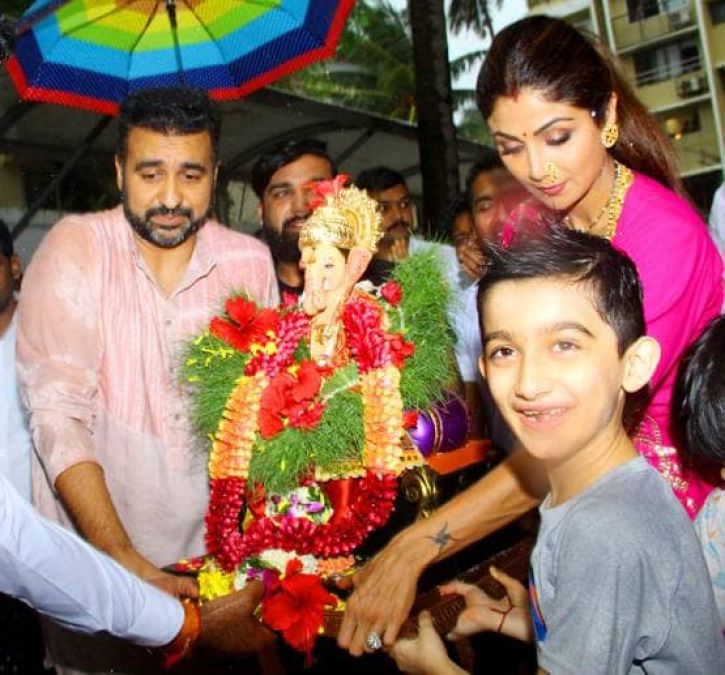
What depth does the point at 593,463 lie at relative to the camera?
63.2 inches

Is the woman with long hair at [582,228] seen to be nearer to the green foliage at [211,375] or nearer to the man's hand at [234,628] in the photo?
the man's hand at [234,628]

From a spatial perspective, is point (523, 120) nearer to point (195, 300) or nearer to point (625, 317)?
point (625, 317)

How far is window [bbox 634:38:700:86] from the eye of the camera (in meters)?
27.4

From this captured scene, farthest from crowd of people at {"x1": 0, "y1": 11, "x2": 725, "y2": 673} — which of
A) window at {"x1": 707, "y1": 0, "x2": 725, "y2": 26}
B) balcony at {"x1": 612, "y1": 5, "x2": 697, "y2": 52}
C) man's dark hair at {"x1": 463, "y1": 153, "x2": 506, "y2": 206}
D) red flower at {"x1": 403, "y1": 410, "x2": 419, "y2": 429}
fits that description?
balcony at {"x1": 612, "y1": 5, "x2": 697, "y2": 52}

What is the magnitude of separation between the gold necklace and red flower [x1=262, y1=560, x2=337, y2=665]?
1040 mm

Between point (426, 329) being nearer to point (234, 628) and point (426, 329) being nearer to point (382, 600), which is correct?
point (382, 600)

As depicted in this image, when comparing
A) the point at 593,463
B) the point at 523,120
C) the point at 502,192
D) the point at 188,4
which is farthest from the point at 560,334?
the point at 188,4

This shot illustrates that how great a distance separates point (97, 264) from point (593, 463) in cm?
169

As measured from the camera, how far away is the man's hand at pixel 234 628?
6.55ft

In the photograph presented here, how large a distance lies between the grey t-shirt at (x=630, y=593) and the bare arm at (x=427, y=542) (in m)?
0.47

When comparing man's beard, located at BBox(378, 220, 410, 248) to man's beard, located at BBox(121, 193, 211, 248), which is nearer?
man's beard, located at BBox(121, 193, 211, 248)

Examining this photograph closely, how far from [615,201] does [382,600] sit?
1.06m

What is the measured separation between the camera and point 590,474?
1.61m

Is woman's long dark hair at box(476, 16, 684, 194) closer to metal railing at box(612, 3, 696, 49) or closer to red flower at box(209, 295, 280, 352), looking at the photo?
red flower at box(209, 295, 280, 352)
